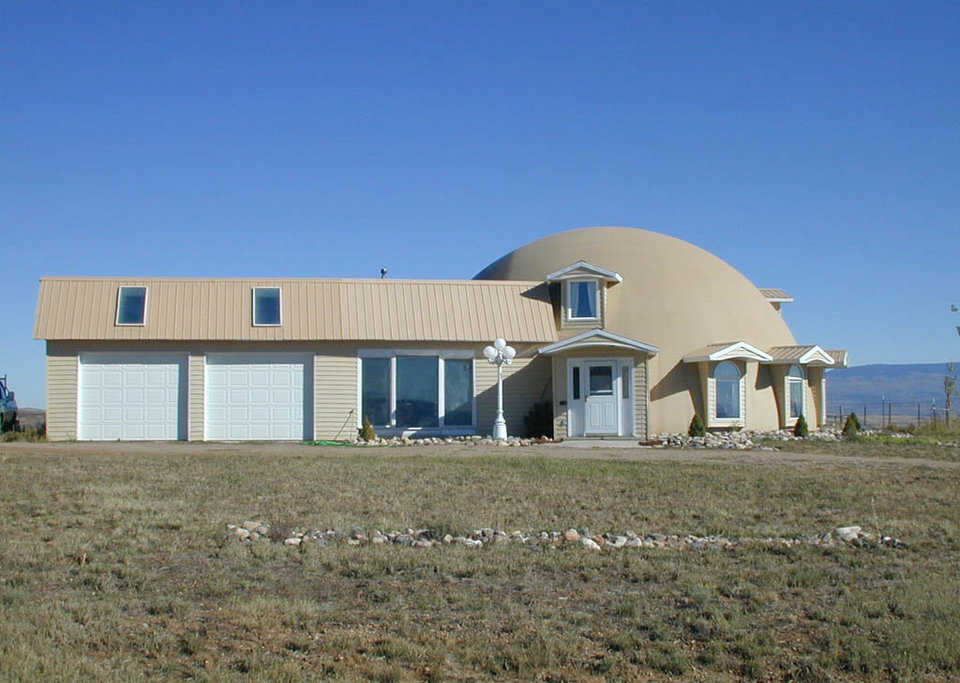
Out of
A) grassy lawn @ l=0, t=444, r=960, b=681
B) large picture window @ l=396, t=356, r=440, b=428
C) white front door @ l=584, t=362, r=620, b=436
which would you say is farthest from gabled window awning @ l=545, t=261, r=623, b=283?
grassy lawn @ l=0, t=444, r=960, b=681

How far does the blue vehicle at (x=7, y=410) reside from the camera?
26375 millimetres

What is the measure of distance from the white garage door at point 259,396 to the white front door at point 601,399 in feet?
23.2

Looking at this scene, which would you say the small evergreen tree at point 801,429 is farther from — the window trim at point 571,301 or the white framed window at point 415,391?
the white framed window at point 415,391

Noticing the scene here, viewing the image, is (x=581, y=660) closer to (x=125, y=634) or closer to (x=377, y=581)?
(x=377, y=581)

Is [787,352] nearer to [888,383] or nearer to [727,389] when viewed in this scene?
Result: [727,389]

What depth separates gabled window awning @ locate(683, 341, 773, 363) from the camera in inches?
1007

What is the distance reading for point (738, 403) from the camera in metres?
26.4

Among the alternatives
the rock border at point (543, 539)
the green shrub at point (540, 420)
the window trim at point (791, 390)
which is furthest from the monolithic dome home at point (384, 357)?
the rock border at point (543, 539)

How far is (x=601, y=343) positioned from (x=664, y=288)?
164 inches

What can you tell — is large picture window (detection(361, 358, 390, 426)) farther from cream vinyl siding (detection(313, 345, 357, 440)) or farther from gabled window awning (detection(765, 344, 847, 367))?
gabled window awning (detection(765, 344, 847, 367))

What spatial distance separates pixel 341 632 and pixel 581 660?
166cm

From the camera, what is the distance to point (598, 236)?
29.0m

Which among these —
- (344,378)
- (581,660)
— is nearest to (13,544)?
(581,660)

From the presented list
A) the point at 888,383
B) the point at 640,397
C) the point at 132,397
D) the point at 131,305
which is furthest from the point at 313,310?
the point at 888,383
